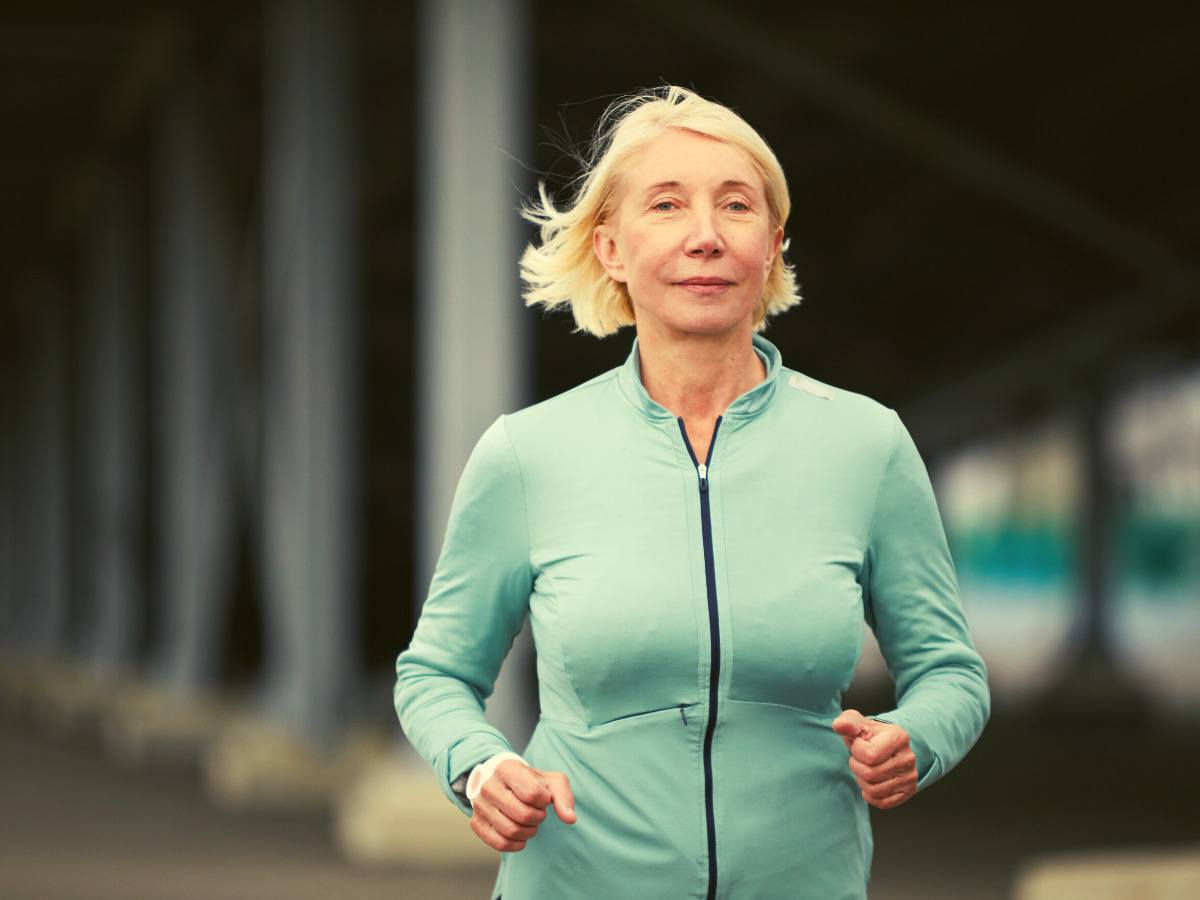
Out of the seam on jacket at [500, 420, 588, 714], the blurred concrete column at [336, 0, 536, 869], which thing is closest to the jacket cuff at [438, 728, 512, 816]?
the seam on jacket at [500, 420, 588, 714]

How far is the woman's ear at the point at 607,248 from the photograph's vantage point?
2736 millimetres

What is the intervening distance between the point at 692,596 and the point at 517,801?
32 cm

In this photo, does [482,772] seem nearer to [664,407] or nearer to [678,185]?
[664,407]

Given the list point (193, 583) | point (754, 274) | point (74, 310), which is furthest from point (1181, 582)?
point (754, 274)

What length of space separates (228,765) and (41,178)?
16765 millimetres

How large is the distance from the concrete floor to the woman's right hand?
8.26 metres

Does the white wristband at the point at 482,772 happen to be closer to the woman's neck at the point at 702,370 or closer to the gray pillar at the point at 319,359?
the woman's neck at the point at 702,370

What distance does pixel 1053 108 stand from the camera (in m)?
23.3

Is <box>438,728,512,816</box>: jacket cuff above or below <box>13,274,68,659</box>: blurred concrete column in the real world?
below

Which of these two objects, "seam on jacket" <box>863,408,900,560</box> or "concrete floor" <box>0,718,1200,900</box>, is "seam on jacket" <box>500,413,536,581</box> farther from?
"concrete floor" <box>0,718,1200,900</box>

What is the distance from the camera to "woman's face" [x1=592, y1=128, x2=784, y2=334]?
2574mm

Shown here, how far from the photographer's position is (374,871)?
1179 cm

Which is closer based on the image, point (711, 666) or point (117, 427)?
point (711, 666)

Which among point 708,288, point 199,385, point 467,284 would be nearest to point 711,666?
point 708,288
